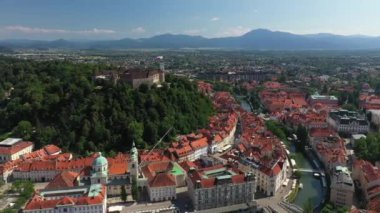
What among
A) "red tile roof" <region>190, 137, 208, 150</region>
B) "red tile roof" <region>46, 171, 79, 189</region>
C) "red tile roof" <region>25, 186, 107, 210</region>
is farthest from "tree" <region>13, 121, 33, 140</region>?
"red tile roof" <region>190, 137, 208, 150</region>

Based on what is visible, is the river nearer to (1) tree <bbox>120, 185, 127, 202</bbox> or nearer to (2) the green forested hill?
(1) tree <bbox>120, 185, 127, 202</bbox>

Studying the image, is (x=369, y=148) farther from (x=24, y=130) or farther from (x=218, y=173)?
(x=24, y=130)

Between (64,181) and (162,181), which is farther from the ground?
(162,181)

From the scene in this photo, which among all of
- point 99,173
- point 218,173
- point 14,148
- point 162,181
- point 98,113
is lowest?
point 14,148

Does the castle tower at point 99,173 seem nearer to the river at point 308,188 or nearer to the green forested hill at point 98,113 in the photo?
the green forested hill at point 98,113

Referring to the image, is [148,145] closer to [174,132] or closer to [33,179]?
[174,132]

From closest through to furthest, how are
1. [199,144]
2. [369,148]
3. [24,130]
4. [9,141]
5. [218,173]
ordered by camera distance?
1. [218,173]
2. [369,148]
3. [199,144]
4. [9,141]
5. [24,130]

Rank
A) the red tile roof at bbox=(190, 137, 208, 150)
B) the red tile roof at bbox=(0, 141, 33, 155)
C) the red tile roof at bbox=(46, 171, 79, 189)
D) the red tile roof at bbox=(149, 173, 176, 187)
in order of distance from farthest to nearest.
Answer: the red tile roof at bbox=(190, 137, 208, 150)
the red tile roof at bbox=(0, 141, 33, 155)
the red tile roof at bbox=(46, 171, 79, 189)
the red tile roof at bbox=(149, 173, 176, 187)

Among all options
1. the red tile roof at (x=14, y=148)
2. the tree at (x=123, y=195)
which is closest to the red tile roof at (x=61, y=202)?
the tree at (x=123, y=195)

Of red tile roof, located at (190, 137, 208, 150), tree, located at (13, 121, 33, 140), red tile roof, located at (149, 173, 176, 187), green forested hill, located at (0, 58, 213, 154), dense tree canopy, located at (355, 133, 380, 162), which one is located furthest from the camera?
tree, located at (13, 121, 33, 140)

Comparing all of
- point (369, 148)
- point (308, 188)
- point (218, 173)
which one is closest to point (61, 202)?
point (218, 173)

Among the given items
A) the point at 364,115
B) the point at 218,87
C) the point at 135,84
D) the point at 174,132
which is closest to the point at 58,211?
the point at 174,132
